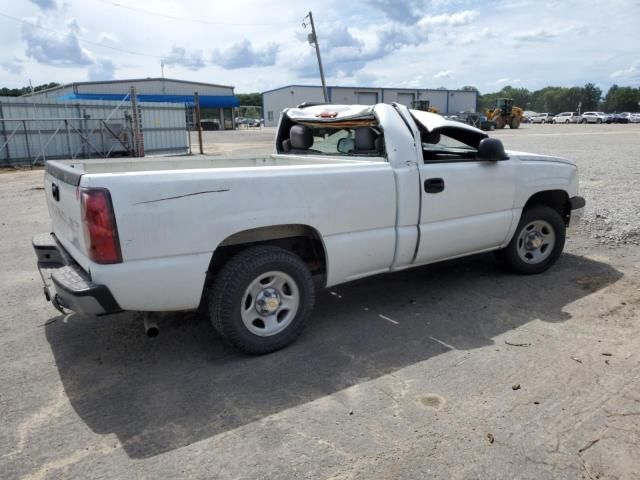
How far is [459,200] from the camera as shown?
4582mm

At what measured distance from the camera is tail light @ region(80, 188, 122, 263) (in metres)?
2.97

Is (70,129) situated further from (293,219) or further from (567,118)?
(567,118)

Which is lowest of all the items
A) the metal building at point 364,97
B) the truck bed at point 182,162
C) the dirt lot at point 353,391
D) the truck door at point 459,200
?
the dirt lot at point 353,391

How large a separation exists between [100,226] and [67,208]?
Answer: 70 cm

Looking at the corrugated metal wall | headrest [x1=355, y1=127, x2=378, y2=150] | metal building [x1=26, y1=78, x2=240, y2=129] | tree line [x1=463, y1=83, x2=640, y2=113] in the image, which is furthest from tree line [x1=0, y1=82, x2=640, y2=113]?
headrest [x1=355, y1=127, x2=378, y2=150]

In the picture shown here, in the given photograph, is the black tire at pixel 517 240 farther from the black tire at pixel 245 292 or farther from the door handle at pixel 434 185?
the black tire at pixel 245 292

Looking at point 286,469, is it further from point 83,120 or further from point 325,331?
point 83,120

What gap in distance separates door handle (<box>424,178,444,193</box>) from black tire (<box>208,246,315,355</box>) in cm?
129

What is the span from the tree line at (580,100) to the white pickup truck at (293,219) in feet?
346

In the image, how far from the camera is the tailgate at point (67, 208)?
127 inches

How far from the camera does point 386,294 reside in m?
5.05

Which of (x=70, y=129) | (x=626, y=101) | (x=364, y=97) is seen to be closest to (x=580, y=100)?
(x=626, y=101)

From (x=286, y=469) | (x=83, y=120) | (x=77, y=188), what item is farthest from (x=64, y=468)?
(x=83, y=120)

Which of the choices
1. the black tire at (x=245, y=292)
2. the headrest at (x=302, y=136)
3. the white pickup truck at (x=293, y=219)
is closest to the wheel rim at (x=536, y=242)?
the white pickup truck at (x=293, y=219)
